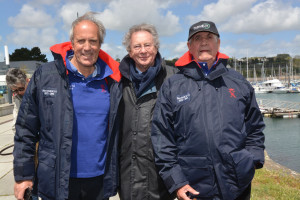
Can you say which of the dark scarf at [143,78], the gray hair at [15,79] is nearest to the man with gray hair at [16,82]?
the gray hair at [15,79]

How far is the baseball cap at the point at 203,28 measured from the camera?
99.2 inches

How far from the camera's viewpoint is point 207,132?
2.25 metres

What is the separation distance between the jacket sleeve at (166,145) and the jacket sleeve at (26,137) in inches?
43.7

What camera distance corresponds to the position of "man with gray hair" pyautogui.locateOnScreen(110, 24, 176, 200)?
263cm

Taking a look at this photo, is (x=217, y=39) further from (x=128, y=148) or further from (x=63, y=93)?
(x=63, y=93)

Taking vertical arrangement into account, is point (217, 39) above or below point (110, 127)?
above

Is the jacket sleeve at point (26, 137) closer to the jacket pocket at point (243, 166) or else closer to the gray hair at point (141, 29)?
the gray hair at point (141, 29)

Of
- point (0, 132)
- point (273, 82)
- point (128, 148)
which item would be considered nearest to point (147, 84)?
point (128, 148)

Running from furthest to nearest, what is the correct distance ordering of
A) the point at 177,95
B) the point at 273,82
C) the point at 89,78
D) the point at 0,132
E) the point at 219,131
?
the point at 273,82 < the point at 0,132 < the point at 89,78 < the point at 177,95 < the point at 219,131

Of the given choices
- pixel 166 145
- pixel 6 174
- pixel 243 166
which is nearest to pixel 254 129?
pixel 243 166

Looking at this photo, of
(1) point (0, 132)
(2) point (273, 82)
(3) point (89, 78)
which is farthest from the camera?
(2) point (273, 82)

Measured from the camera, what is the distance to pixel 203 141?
225cm

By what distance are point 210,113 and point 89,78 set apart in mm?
1234

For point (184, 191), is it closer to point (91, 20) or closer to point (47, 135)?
point (47, 135)
